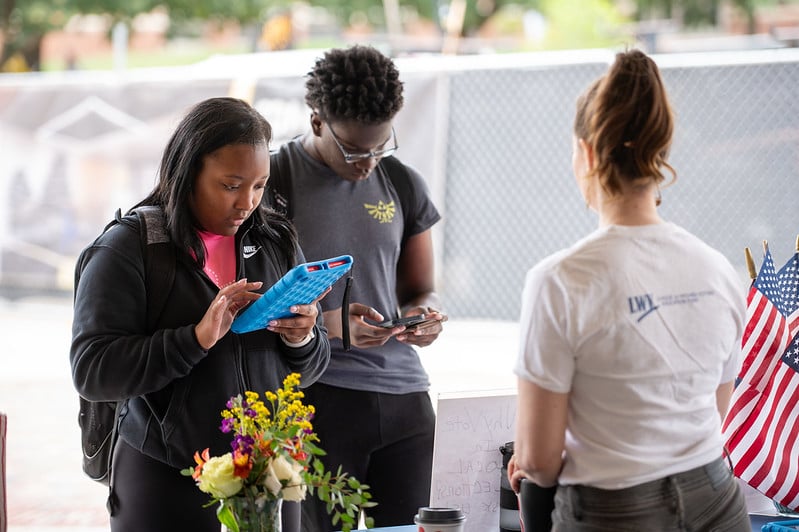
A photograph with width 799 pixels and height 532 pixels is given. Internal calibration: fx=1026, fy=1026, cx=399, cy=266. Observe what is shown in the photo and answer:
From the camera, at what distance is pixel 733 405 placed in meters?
2.92

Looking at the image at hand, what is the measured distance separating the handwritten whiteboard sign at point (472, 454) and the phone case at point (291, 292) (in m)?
0.40

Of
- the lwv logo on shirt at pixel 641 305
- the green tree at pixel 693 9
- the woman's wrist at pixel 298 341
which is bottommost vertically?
the woman's wrist at pixel 298 341

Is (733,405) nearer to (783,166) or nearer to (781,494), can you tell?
(781,494)

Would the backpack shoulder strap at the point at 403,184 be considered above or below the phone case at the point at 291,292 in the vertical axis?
above

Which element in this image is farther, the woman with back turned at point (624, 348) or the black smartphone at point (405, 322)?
the black smartphone at point (405, 322)

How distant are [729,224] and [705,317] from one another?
10.1ft

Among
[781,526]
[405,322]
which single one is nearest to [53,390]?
[405,322]

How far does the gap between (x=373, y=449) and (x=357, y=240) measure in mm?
593

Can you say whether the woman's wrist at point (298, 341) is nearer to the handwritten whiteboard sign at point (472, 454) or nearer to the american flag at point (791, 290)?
the handwritten whiteboard sign at point (472, 454)

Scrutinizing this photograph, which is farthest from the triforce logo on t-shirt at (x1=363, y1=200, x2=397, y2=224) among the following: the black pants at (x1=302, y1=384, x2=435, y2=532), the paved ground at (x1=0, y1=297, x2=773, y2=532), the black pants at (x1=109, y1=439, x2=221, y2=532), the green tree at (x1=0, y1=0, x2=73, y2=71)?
the green tree at (x1=0, y1=0, x2=73, y2=71)

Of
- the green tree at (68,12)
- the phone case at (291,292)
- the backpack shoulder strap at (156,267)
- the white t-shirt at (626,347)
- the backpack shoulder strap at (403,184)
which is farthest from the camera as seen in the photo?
the green tree at (68,12)

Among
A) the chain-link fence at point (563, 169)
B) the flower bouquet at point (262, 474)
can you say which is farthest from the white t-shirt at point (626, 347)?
the chain-link fence at point (563, 169)

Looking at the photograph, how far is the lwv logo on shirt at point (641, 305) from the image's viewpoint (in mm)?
1812

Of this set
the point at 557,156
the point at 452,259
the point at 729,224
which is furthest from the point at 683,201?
the point at 452,259
